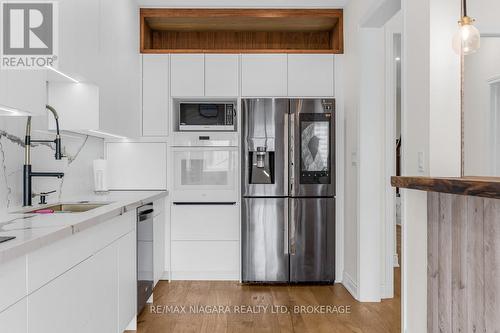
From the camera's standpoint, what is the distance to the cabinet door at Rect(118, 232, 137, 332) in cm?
238

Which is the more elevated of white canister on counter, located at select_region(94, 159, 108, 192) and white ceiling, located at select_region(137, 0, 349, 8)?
white ceiling, located at select_region(137, 0, 349, 8)

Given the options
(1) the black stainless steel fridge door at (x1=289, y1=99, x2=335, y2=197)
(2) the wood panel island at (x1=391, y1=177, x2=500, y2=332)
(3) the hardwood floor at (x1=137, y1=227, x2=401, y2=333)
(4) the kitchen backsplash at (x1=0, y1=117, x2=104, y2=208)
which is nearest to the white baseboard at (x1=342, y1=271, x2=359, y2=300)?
(3) the hardwood floor at (x1=137, y1=227, x2=401, y2=333)

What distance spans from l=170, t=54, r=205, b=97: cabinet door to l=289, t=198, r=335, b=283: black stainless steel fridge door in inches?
56.8

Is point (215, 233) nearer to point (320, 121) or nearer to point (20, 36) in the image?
point (320, 121)

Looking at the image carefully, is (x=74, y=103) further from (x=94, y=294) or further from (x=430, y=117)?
(x=430, y=117)

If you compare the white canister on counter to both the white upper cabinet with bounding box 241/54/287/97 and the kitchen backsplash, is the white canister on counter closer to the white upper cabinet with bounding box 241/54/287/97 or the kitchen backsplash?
the kitchen backsplash

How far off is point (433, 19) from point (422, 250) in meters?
1.24

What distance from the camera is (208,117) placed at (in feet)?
12.8

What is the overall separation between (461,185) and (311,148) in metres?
2.44

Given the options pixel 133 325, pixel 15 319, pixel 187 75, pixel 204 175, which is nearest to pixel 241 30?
pixel 187 75

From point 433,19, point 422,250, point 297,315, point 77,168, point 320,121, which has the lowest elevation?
point 297,315

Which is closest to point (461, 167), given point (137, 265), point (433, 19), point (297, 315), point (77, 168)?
point (433, 19)

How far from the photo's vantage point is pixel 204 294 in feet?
11.5

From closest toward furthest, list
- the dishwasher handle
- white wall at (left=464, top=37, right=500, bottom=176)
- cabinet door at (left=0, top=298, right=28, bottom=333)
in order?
1. cabinet door at (left=0, top=298, right=28, bottom=333)
2. white wall at (left=464, top=37, right=500, bottom=176)
3. the dishwasher handle
